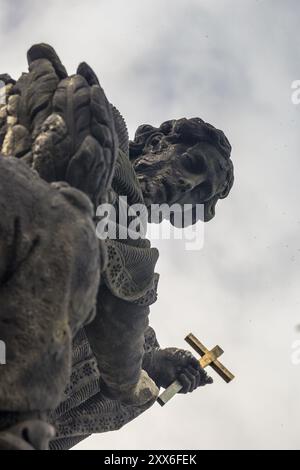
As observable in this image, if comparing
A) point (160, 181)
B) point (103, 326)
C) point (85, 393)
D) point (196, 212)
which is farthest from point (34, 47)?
point (196, 212)

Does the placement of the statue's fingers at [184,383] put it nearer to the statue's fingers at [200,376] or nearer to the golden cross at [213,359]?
the statue's fingers at [200,376]

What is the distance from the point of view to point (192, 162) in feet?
18.3

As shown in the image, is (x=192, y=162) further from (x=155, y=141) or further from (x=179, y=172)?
(x=155, y=141)

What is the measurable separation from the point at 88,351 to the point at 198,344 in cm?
140

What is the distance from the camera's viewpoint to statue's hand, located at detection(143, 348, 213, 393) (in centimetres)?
564

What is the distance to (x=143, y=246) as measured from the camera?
14.5ft

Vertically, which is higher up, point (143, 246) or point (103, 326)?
point (143, 246)

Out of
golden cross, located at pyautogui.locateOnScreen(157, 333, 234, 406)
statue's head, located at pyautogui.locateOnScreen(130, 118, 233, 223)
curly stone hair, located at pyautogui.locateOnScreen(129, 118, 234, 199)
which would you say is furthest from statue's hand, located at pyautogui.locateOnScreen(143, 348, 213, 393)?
curly stone hair, located at pyautogui.locateOnScreen(129, 118, 234, 199)

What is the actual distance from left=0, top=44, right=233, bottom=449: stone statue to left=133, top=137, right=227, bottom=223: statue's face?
1 centimetres

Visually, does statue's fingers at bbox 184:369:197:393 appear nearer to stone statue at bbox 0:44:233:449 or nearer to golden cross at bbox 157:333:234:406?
stone statue at bbox 0:44:233:449

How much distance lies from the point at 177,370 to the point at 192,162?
66.5 inches

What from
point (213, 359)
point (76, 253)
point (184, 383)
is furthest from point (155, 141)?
point (76, 253)

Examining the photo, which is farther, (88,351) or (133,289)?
(88,351)
